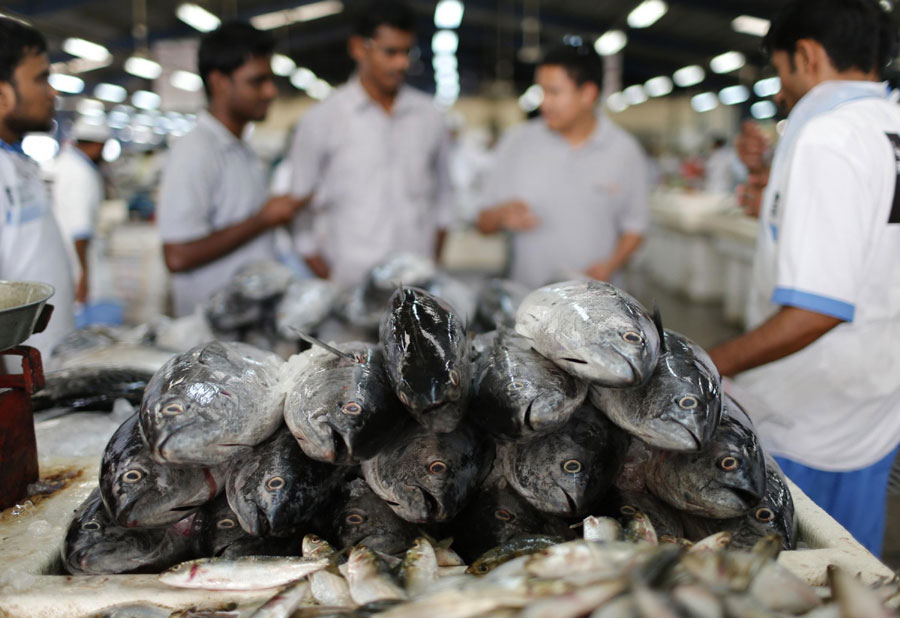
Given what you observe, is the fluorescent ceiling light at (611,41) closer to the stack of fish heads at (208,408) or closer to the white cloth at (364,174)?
the white cloth at (364,174)

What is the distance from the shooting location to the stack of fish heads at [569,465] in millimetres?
1209

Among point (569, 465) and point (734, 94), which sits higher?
point (734, 94)

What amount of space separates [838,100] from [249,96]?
8.32ft

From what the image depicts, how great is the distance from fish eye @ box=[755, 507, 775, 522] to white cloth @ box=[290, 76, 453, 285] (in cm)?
273

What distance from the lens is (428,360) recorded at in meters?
1.20

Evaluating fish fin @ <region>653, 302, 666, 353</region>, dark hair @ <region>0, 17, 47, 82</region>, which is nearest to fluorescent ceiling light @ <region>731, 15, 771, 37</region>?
dark hair @ <region>0, 17, 47, 82</region>

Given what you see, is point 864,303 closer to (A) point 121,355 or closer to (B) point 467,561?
(B) point 467,561

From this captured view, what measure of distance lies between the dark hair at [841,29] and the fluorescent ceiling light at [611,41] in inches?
680

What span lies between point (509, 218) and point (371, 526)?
2.46 metres

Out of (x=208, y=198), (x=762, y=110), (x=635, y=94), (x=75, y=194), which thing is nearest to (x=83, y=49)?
(x=75, y=194)

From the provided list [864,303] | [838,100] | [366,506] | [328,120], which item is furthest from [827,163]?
[328,120]

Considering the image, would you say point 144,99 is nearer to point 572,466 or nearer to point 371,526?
point 371,526

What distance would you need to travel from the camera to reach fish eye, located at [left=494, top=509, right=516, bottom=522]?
1328mm

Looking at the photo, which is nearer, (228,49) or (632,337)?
(632,337)
